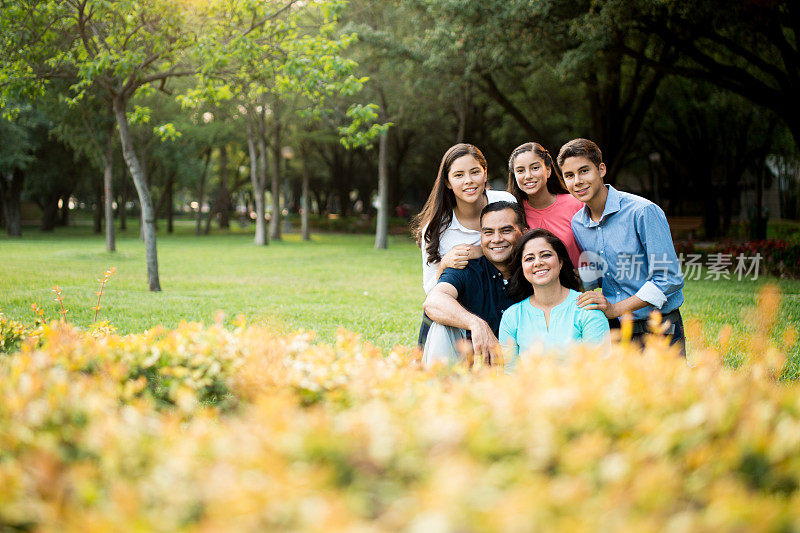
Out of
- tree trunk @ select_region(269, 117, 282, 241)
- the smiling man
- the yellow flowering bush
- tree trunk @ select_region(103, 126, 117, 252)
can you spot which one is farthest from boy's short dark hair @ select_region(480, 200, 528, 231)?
tree trunk @ select_region(269, 117, 282, 241)

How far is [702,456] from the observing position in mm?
1791

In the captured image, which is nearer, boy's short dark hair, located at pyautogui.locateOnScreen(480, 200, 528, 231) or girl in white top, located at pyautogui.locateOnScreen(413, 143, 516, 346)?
boy's short dark hair, located at pyautogui.locateOnScreen(480, 200, 528, 231)

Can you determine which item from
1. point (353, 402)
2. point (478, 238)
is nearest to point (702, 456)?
point (353, 402)

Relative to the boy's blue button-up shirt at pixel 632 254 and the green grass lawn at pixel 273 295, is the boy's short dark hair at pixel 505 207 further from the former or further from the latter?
the green grass lawn at pixel 273 295

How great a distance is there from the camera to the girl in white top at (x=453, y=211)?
4.48m

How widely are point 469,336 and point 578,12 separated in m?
11.9

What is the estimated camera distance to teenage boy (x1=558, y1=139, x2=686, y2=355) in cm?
425

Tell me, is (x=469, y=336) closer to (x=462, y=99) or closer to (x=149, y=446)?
(x=149, y=446)

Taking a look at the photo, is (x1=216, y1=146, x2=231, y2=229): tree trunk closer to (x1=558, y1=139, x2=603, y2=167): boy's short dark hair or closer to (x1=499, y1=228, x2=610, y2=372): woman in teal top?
(x1=558, y1=139, x2=603, y2=167): boy's short dark hair

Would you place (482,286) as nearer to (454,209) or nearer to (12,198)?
(454,209)

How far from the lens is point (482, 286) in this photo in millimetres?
4367

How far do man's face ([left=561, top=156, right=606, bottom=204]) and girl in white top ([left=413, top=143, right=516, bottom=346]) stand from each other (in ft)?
1.64

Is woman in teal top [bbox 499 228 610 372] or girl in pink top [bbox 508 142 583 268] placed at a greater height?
girl in pink top [bbox 508 142 583 268]

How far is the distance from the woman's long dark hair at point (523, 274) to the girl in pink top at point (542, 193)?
1.48ft
